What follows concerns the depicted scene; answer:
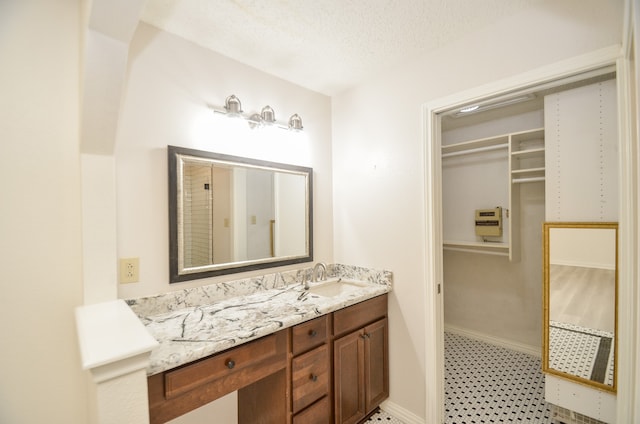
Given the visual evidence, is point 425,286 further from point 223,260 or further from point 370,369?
point 223,260

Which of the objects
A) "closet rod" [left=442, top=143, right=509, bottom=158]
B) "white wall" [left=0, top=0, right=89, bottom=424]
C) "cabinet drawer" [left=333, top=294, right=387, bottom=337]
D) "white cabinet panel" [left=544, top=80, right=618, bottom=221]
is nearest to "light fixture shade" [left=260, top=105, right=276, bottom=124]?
"white wall" [left=0, top=0, right=89, bottom=424]

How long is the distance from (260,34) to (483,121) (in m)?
2.62

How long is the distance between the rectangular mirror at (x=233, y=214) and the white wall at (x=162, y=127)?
0.07m

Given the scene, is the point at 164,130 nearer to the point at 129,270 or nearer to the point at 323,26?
the point at 129,270

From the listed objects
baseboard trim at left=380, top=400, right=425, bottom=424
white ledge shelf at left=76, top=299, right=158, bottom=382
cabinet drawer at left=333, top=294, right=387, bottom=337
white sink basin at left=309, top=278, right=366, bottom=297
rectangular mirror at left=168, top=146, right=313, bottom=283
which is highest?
rectangular mirror at left=168, top=146, right=313, bottom=283

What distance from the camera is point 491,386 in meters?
2.34

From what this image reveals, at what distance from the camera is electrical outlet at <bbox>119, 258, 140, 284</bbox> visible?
56.7 inches

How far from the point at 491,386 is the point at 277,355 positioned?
202cm

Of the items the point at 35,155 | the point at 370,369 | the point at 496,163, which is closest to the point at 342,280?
Result: the point at 370,369

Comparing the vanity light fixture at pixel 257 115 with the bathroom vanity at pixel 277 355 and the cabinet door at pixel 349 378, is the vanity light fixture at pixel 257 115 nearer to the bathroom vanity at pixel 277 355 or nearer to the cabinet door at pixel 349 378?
the bathroom vanity at pixel 277 355

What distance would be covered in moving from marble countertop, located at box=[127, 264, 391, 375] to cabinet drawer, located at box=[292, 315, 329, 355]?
56 millimetres

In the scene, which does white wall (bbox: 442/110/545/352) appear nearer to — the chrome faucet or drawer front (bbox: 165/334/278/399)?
the chrome faucet

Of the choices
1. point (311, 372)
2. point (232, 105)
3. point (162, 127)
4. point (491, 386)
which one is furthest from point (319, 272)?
point (491, 386)

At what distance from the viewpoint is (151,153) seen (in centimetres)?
155
